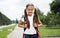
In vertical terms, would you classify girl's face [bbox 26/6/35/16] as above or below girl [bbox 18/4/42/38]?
above

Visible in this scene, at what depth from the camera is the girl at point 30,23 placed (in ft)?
14.7

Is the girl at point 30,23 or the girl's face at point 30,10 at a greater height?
the girl's face at point 30,10

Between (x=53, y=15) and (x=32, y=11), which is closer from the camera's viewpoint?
(x=32, y=11)

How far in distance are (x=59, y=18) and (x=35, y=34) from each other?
51034 millimetres

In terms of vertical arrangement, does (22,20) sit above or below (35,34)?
above

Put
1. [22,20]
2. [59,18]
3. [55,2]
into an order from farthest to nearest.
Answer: [55,2], [59,18], [22,20]

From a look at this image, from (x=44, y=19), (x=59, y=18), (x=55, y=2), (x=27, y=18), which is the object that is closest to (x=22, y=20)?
(x=27, y=18)

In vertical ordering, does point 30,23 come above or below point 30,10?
below

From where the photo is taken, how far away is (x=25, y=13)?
4562 mm

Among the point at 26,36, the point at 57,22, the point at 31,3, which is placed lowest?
A: the point at 57,22

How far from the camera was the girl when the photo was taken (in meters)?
4.48

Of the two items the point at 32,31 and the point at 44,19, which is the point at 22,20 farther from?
the point at 44,19

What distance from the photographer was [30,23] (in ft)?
14.9

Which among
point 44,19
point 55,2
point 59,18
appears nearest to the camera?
point 59,18
